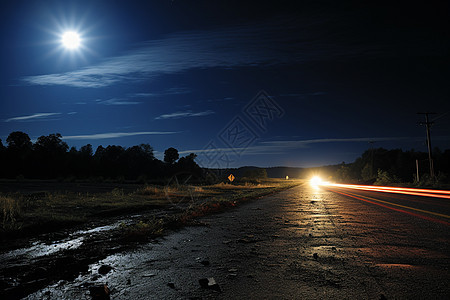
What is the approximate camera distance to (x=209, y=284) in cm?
381

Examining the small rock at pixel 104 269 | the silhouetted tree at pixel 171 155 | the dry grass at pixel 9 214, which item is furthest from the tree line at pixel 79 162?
the small rock at pixel 104 269

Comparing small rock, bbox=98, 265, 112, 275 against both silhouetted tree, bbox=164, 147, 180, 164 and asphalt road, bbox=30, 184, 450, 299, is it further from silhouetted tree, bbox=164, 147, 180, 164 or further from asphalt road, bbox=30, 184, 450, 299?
silhouetted tree, bbox=164, 147, 180, 164

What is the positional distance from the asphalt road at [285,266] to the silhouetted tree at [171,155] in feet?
274

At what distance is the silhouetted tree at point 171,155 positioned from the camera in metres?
90.1

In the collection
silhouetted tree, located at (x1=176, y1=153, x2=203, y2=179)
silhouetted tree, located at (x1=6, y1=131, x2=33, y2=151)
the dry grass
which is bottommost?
the dry grass

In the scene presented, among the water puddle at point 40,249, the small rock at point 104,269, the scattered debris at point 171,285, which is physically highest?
the scattered debris at point 171,285

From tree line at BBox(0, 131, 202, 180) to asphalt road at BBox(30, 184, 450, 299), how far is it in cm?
4948

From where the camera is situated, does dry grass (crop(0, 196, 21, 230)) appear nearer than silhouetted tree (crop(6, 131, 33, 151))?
Yes

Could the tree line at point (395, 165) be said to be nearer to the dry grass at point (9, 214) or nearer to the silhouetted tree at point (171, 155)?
the silhouetted tree at point (171, 155)

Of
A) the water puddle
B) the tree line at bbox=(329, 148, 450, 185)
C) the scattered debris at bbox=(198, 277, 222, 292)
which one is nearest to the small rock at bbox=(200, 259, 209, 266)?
the scattered debris at bbox=(198, 277, 222, 292)

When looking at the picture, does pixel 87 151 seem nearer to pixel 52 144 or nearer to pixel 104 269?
pixel 52 144

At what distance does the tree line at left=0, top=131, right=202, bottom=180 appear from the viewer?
61625mm

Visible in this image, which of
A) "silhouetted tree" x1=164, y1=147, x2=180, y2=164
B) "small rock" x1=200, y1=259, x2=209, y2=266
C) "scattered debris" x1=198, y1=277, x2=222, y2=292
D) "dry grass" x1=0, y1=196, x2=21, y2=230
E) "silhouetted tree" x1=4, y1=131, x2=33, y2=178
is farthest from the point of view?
"silhouetted tree" x1=164, y1=147, x2=180, y2=164

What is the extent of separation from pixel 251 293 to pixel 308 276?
1.02m
